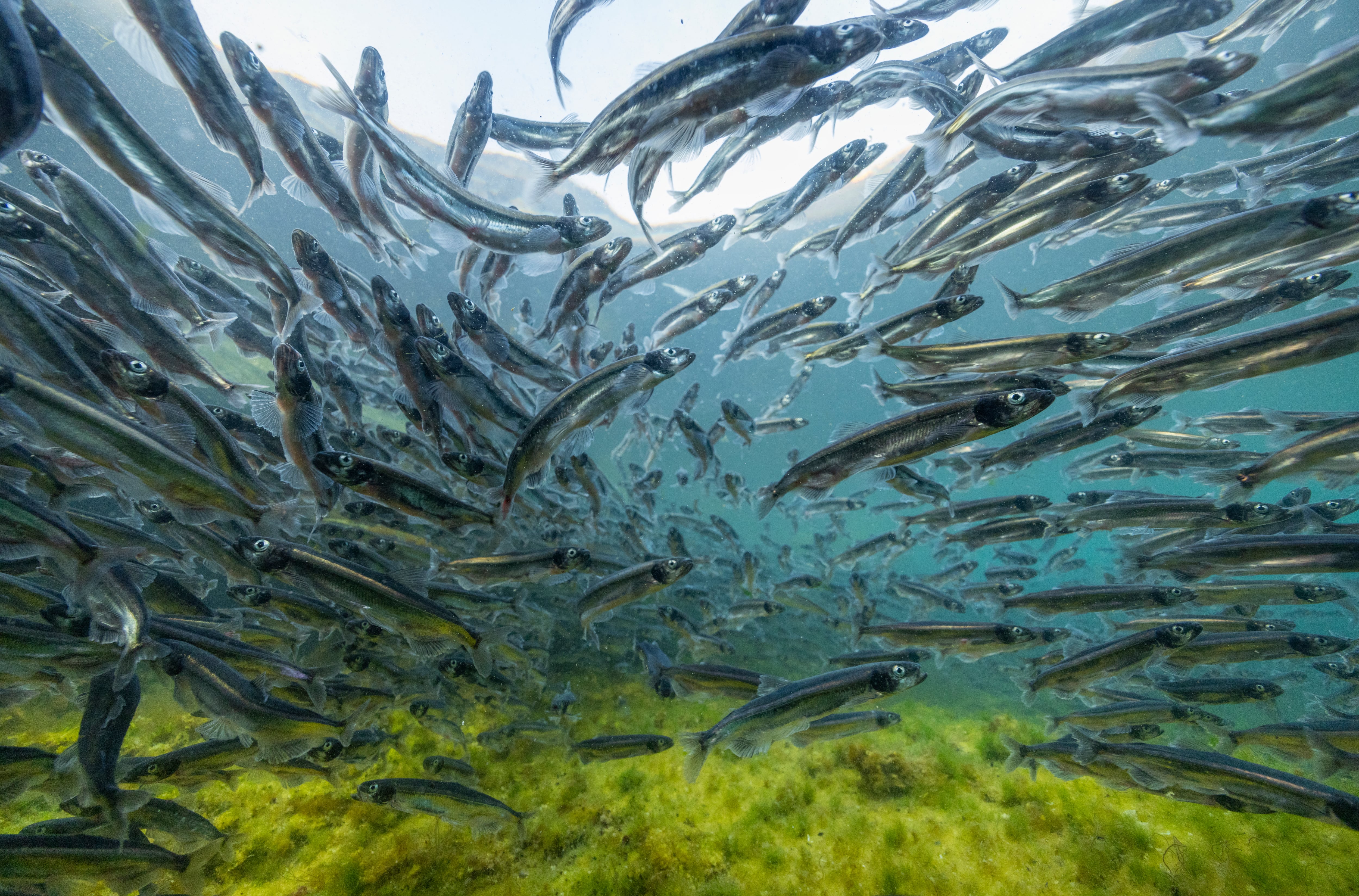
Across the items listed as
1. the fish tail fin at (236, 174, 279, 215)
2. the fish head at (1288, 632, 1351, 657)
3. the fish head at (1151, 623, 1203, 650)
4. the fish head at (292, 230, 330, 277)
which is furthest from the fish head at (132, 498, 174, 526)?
the fish head at (1288, 632, 1351, 657)

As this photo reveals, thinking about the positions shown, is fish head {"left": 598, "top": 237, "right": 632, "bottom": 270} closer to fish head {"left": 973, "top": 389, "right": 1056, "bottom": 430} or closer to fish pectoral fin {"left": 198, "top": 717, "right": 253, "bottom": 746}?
fish head {"left": 973, "top": 389, "right": 1056, "bottom": 430}

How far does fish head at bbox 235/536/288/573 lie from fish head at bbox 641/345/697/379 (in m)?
3.17

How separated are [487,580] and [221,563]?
2.05 m

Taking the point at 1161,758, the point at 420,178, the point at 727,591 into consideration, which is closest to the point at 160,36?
the point at 420,178

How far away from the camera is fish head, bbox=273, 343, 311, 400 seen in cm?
303

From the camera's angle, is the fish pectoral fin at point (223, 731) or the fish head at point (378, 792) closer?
the fish pectoral fin at point (223, 731)

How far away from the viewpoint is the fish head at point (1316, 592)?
4211mm

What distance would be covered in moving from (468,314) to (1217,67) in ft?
17.2

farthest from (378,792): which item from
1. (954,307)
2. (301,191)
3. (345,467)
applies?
(954,307)

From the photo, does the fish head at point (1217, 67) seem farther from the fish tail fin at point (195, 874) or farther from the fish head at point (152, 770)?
the fish tail fin at point (195, 874)

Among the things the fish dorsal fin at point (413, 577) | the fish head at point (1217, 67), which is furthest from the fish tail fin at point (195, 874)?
the fish head at point (1217, 67)

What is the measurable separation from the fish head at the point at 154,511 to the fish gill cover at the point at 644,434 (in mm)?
213

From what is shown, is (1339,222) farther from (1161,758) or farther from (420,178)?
(420,178)

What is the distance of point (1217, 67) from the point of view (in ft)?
8.37
